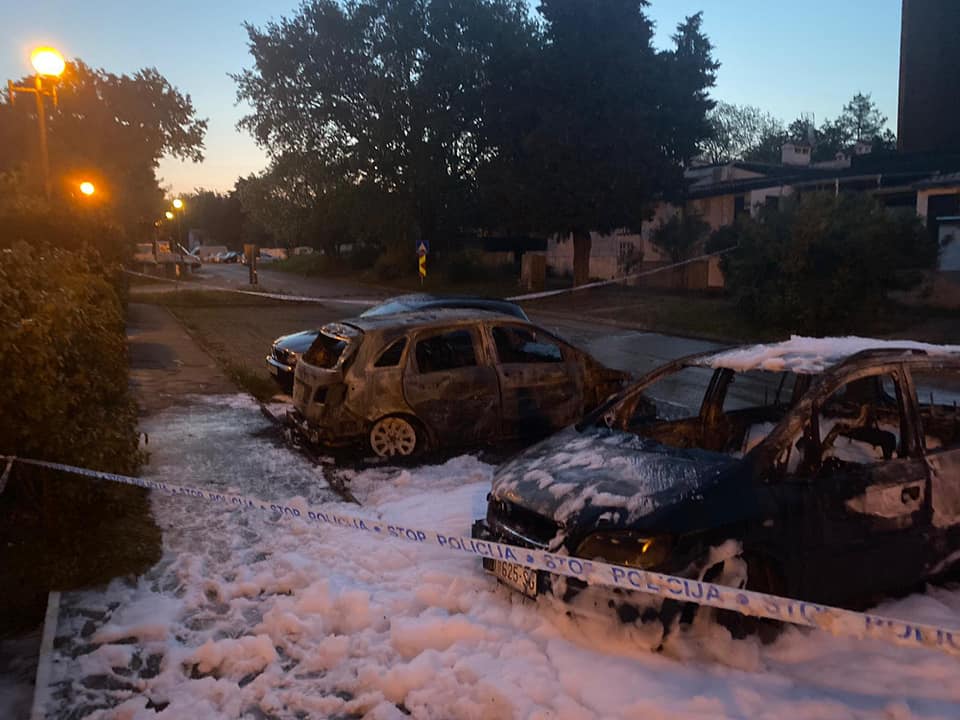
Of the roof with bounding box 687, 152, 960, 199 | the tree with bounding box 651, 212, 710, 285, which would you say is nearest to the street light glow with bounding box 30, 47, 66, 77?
the tree with bounding box 651, 212, 710, 285

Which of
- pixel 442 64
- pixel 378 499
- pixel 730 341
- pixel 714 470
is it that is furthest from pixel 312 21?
pixel 714 470

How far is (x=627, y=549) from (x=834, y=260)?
1771 cm

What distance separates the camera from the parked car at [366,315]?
1166 centimetres

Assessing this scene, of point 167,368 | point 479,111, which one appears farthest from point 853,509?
point 479,111

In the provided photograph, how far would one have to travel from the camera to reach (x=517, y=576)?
4.48 metres

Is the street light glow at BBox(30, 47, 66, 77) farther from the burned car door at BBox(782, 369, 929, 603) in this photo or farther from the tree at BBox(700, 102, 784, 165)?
the tree at BBox(700, 102, 784, 165)

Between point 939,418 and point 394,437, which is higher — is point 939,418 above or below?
above

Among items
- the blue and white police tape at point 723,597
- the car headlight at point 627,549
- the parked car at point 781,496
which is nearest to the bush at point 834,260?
the parked car at point 781,496

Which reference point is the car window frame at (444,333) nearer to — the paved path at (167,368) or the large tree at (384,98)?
the paved path at (167,368)

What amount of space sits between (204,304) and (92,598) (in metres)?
26.3

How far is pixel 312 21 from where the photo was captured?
131 ft

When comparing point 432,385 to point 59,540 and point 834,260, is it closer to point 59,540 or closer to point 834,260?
point 59,540

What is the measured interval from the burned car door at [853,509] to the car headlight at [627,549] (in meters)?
0.70

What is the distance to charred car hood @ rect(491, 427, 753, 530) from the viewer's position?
4.12 metres
